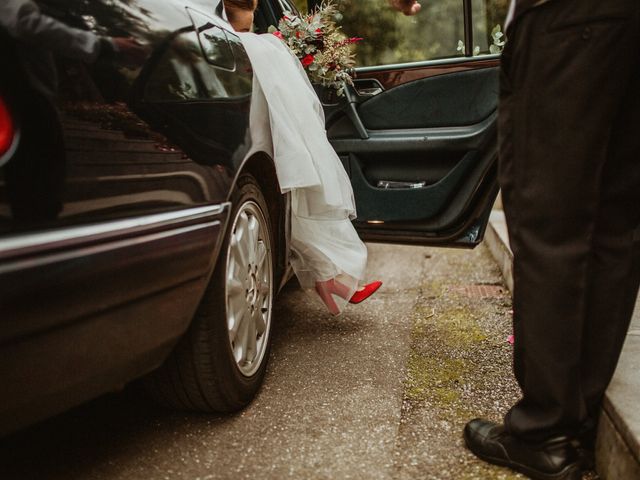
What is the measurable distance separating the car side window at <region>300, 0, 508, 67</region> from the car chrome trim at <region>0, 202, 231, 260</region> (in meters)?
1.85

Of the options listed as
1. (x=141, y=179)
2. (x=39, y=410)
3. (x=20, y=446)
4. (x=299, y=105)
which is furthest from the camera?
(x=299, y=105)

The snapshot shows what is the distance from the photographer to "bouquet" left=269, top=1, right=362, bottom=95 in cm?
278

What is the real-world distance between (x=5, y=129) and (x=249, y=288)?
105 cm

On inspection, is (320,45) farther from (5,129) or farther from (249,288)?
(5,129)

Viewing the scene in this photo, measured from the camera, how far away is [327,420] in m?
1.93

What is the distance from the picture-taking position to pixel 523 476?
158cm

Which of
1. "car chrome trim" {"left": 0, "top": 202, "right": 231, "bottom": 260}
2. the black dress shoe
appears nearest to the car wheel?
"car chrome trim" {"left": 0, "top": 202, "right": 231, "bottom": 260}

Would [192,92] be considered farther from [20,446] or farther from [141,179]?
[20,446]

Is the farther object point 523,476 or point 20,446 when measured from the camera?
point 20,446

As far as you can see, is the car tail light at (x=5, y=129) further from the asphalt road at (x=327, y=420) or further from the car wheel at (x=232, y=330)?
the asphalt road at (x=327, y=420)

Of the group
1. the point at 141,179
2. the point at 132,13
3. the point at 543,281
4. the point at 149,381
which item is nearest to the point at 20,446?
the point at 149,381

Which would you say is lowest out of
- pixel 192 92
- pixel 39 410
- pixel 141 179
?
pixel 39 410

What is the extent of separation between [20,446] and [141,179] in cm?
98

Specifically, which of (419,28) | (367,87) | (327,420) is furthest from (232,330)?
(419,28)
